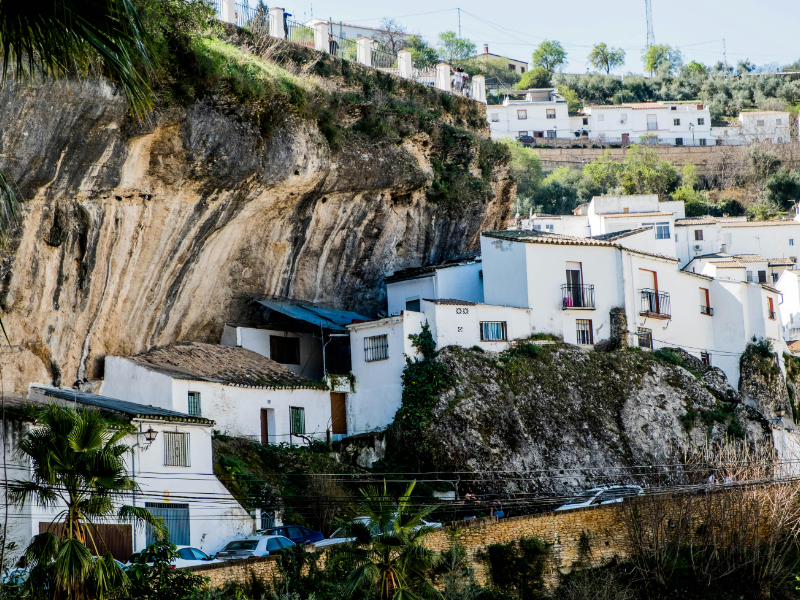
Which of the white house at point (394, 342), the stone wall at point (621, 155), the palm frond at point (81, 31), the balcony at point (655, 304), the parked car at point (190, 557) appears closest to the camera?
the palm frond at point (81, 31)

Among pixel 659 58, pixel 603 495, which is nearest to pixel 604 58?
pixel 659 58

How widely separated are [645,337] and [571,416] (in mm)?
6559

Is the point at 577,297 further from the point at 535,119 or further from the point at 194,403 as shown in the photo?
the point at 535,119

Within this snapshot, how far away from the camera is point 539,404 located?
1396 inches

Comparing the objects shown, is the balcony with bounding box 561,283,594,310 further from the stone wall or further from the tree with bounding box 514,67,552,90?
the tree with bounding box 514,67,552,90

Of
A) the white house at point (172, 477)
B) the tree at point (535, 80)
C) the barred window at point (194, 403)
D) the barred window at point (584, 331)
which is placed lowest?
the white house at point (172, 477)

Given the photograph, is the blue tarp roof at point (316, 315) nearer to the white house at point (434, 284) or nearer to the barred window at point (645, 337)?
the white house at point (434, 284)

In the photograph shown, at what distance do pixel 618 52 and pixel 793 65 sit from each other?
19668 millimetres

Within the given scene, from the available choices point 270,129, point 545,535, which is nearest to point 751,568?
point 545,535

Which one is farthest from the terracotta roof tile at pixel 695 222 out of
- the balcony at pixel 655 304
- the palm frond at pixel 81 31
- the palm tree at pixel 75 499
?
the palm frond at pixel 81 31

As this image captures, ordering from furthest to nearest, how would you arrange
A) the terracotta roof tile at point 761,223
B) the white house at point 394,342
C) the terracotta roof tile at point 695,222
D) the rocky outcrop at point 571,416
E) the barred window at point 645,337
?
the terracotta roof tile at point 761,223 < the terracotta roof tile at point 695,222 < the barred window at point 645,337 < the white house at point 394,342 < the rocky outcrop at point 571,416

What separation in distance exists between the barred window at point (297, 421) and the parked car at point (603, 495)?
27.1 feet

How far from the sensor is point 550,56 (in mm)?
124438

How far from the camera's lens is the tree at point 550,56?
124375 mm
